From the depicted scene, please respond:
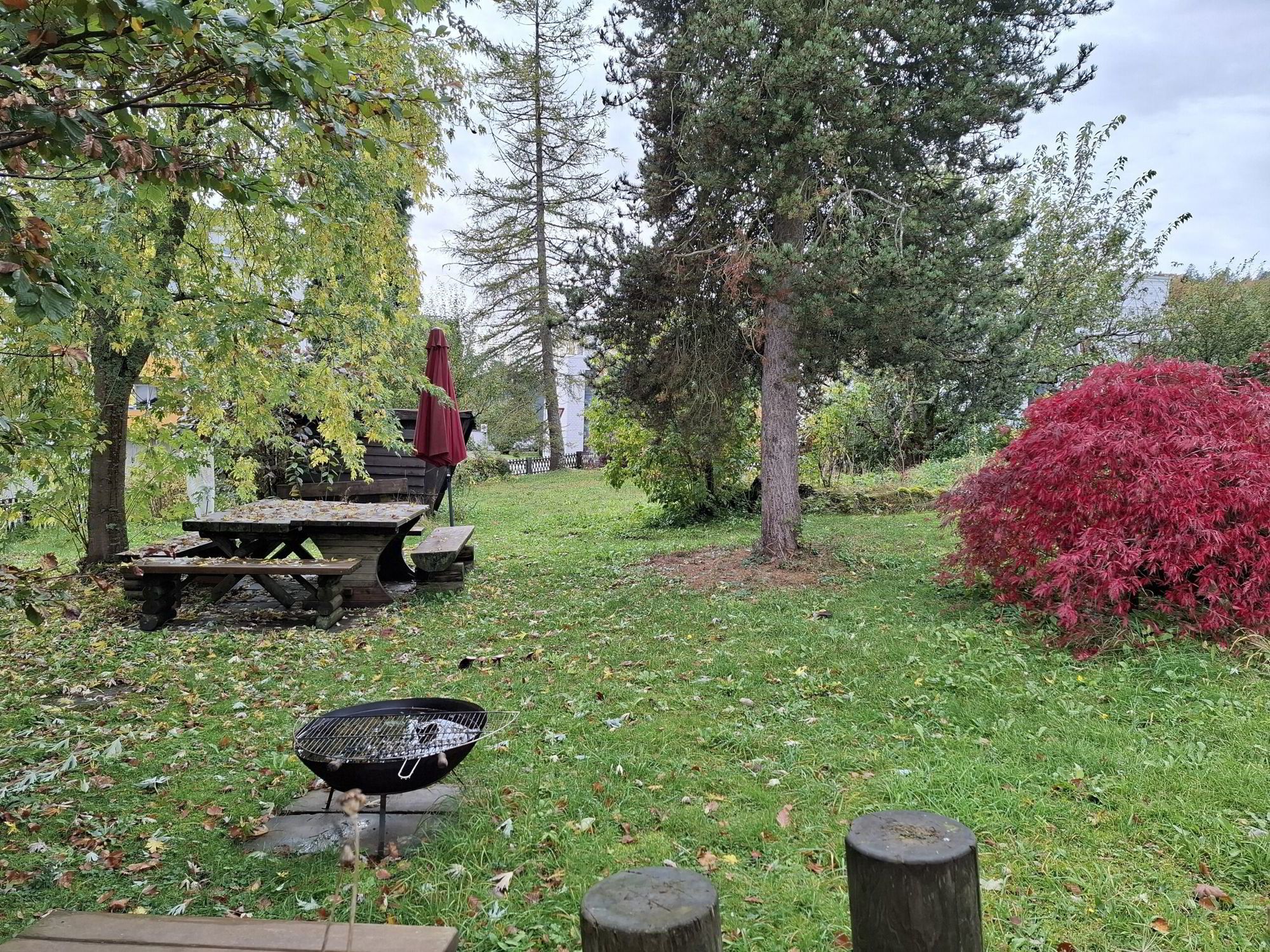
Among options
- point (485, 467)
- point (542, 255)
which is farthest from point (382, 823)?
point (542, 255)

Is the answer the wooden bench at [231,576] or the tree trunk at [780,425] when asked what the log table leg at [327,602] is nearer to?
the wooden bench at [231,576]

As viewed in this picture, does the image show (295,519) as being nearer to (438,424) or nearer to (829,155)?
(438,424)

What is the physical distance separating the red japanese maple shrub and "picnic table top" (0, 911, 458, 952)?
15.7 feet

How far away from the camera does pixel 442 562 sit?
8.06m

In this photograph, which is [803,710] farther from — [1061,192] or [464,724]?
[1061,192]

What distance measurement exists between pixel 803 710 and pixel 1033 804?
1458mm

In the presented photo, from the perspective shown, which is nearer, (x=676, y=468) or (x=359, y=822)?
(x=359, y=822)

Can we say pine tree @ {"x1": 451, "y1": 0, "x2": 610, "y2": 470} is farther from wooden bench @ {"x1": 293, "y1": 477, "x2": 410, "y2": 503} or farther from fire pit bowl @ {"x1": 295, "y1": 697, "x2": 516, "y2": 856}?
fire pit bowl @ {"x1": 295, "y1": 697, "x2": 516, "y2": 856}

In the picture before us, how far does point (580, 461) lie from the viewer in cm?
3459

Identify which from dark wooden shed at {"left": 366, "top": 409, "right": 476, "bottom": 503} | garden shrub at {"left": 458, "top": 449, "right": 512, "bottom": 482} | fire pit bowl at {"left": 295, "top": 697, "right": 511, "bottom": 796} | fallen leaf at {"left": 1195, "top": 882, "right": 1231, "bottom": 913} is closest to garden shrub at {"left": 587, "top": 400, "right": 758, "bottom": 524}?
dark wooden shed at {"left": 366, "top": 409, "right": 476, "bottom": 503}

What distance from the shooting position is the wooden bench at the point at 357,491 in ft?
40.9

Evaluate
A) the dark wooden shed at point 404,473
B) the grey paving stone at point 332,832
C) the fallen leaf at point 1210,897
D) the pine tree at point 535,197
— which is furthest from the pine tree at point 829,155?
the pine tree at point 535,197

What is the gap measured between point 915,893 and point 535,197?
27485 millimetres

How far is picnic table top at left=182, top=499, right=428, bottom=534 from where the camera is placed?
23.5ft
